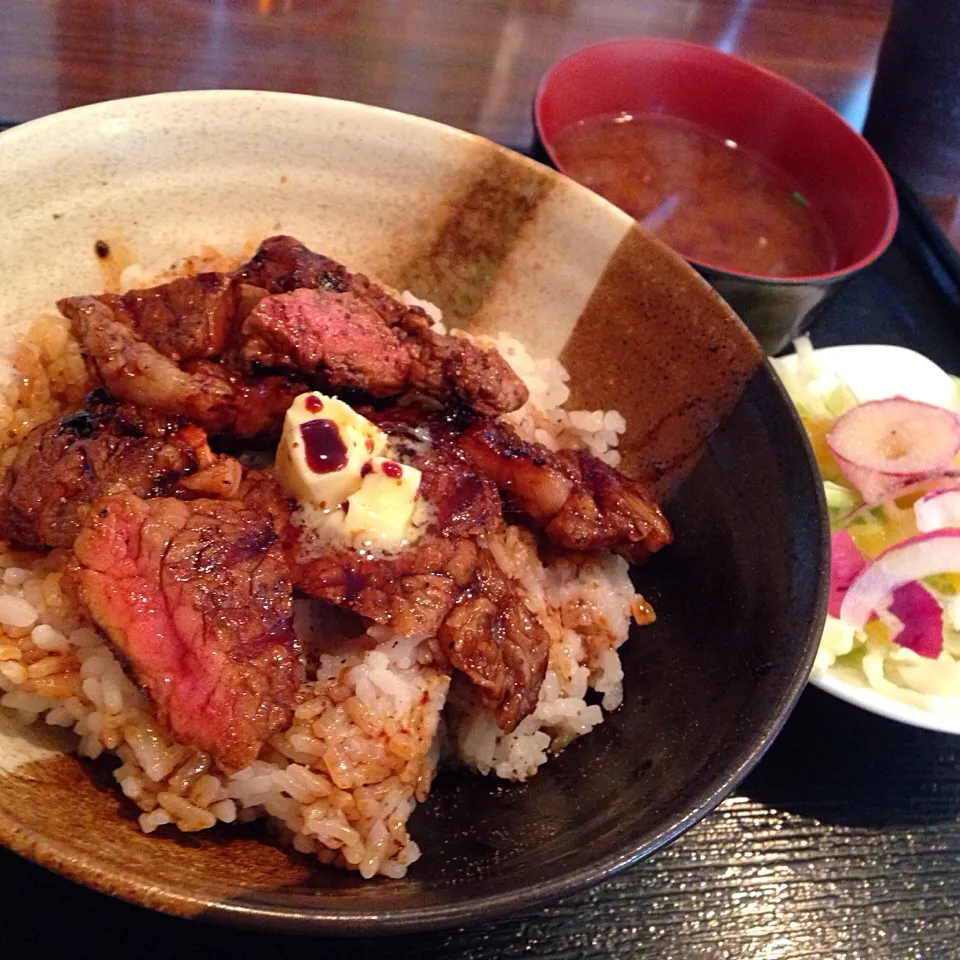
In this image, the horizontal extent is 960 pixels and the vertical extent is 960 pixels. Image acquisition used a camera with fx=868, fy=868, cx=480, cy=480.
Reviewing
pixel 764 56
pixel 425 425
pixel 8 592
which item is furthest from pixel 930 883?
pixel 764 56

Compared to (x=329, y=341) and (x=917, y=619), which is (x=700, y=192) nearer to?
(x=917, y=619)

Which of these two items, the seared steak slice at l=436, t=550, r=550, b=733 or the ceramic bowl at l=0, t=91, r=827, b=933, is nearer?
the ceramic bowl at l=0, t=91, r=827, b=933

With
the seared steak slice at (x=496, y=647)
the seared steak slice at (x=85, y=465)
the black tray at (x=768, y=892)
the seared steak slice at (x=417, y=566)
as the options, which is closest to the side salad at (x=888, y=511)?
the black tray at (x=768, y=892)

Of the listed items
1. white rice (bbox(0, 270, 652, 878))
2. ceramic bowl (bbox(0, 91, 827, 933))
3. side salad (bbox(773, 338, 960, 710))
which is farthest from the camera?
side salad (bbox(773, 338, 960, 710))

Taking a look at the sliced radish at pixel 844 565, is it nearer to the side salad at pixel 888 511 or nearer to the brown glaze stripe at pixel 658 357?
the side salad at pixel 888 511

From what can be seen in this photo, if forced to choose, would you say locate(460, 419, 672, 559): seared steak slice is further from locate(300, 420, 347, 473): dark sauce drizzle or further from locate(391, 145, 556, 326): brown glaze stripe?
locate(391, 145, 556, 326): brown glaze stripe

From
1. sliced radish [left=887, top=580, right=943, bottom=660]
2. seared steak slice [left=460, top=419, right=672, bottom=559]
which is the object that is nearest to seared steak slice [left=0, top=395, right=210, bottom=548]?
seared steak slice [left=460, top=419, right=672, bottom=559]

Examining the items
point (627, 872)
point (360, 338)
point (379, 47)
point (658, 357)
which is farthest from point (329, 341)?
point (379, 47)
